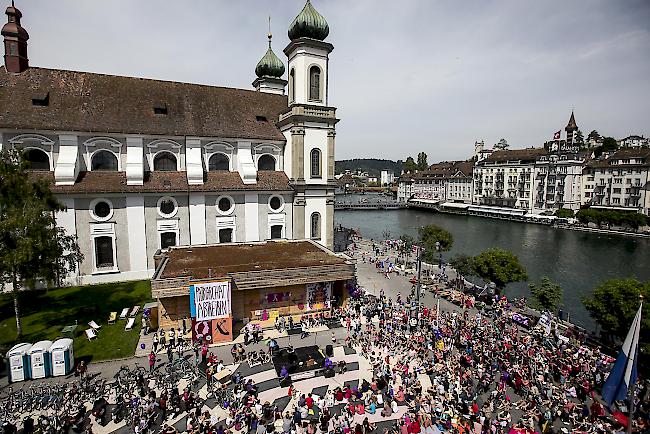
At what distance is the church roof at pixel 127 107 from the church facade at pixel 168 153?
0.35ft

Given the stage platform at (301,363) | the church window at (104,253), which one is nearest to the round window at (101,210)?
the church window at (104,253)

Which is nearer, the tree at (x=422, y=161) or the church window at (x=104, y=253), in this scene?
the church window at (x=104, y=253)

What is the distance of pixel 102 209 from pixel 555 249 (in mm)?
63193

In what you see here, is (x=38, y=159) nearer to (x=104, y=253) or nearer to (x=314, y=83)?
(x=104, y=253)

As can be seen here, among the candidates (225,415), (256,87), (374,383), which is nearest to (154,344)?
(225,415)

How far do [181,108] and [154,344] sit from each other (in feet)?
75.1

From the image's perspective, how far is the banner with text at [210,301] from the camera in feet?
68.1

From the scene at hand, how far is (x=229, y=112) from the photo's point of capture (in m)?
37.3

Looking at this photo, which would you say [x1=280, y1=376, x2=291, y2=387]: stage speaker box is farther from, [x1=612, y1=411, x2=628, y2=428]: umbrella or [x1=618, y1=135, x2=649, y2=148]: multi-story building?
[x1=618, y1=135, x2=649, y2=148]: multi-story building

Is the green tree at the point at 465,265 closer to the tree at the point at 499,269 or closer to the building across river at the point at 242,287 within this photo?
the tree at the point at 499,269

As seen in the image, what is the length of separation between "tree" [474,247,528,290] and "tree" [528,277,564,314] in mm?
2837

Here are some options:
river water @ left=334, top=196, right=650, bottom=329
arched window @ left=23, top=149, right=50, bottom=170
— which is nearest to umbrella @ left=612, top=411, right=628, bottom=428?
river water @ left=334, top=196, right=650, bottom=329

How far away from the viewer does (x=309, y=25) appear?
3603cm

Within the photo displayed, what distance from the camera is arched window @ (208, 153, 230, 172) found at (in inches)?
1382
